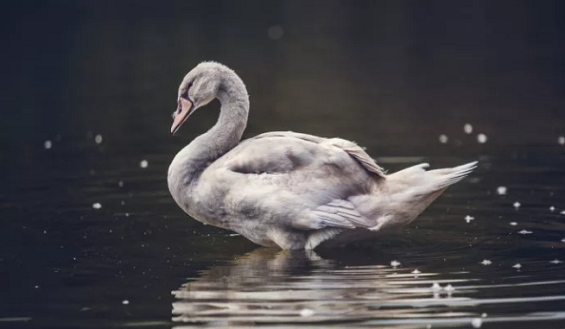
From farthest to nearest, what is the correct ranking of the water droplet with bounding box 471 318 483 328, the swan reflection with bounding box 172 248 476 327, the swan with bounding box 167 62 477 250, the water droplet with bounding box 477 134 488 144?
the water droplet with bounding box 477 134 488 144 → the swan with bounding box 167 62 477 250 → the swan reflection with bounding box 172 248 476 327 → the water droplet with bounding box 471 318 483 328

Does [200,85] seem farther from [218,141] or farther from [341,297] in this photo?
[341,297]

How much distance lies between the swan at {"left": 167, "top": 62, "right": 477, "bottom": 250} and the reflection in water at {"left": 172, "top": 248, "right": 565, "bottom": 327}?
17.1 inches

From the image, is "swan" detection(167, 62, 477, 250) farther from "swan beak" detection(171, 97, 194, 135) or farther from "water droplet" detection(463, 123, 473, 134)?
"water droplet" detection(463, 123, 473, 134)

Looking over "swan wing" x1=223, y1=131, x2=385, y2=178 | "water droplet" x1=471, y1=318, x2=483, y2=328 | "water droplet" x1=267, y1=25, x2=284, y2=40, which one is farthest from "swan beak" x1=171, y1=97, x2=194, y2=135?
"water droplet" x1=267, y1=25, x2=284, y2=40

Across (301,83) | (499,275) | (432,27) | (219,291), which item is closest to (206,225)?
(219,291)

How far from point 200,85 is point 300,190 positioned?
1.50 meters

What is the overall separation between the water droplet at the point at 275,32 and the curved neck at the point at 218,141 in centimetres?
2203

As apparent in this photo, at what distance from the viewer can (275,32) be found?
34344mm

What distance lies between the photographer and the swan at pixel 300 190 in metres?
10.2

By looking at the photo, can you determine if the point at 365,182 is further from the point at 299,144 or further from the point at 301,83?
the point at 301,83

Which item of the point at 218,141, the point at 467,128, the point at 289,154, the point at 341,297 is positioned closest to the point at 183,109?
the point at 218,141

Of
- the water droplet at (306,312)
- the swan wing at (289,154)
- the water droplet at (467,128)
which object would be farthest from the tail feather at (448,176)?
the water droplet at (467,128)

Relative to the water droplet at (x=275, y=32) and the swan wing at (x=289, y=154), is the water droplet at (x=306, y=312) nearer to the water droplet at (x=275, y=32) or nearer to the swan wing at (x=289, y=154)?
the swan wing at (x=289, y=154)

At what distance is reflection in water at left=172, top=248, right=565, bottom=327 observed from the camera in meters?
8.03
